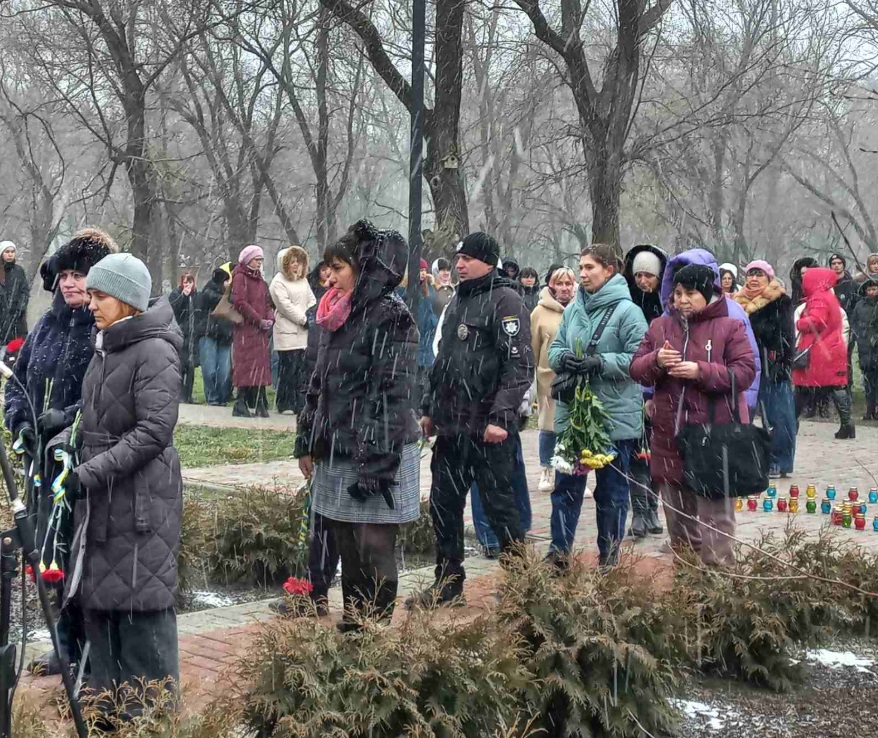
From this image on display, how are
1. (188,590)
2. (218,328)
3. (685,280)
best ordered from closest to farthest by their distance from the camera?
(685,280) < (188,590) < (218,328)

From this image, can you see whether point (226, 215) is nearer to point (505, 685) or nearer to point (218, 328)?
point (218, 328)

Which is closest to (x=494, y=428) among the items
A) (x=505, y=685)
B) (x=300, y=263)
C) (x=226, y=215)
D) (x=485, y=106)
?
(x=505, y=685)

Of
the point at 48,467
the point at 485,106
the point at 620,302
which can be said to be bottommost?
the point at 48,467

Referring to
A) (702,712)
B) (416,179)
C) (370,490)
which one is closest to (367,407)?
(370,490)

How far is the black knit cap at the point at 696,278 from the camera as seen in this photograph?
23.2 ft

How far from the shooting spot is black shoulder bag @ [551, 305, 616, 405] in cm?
789

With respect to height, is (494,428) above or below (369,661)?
above

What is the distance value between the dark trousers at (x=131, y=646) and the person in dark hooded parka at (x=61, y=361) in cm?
49

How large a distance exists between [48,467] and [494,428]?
2.35 m

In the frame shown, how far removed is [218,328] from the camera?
18922mm

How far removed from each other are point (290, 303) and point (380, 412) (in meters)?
10.7

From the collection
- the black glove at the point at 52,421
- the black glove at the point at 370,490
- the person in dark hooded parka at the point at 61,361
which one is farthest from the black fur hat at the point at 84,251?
the black glove at the point at 370,490

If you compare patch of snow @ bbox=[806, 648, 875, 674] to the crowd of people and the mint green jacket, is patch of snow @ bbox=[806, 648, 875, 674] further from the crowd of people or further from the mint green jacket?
the mint green jacket

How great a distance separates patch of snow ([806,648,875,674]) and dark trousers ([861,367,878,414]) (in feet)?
39.4
